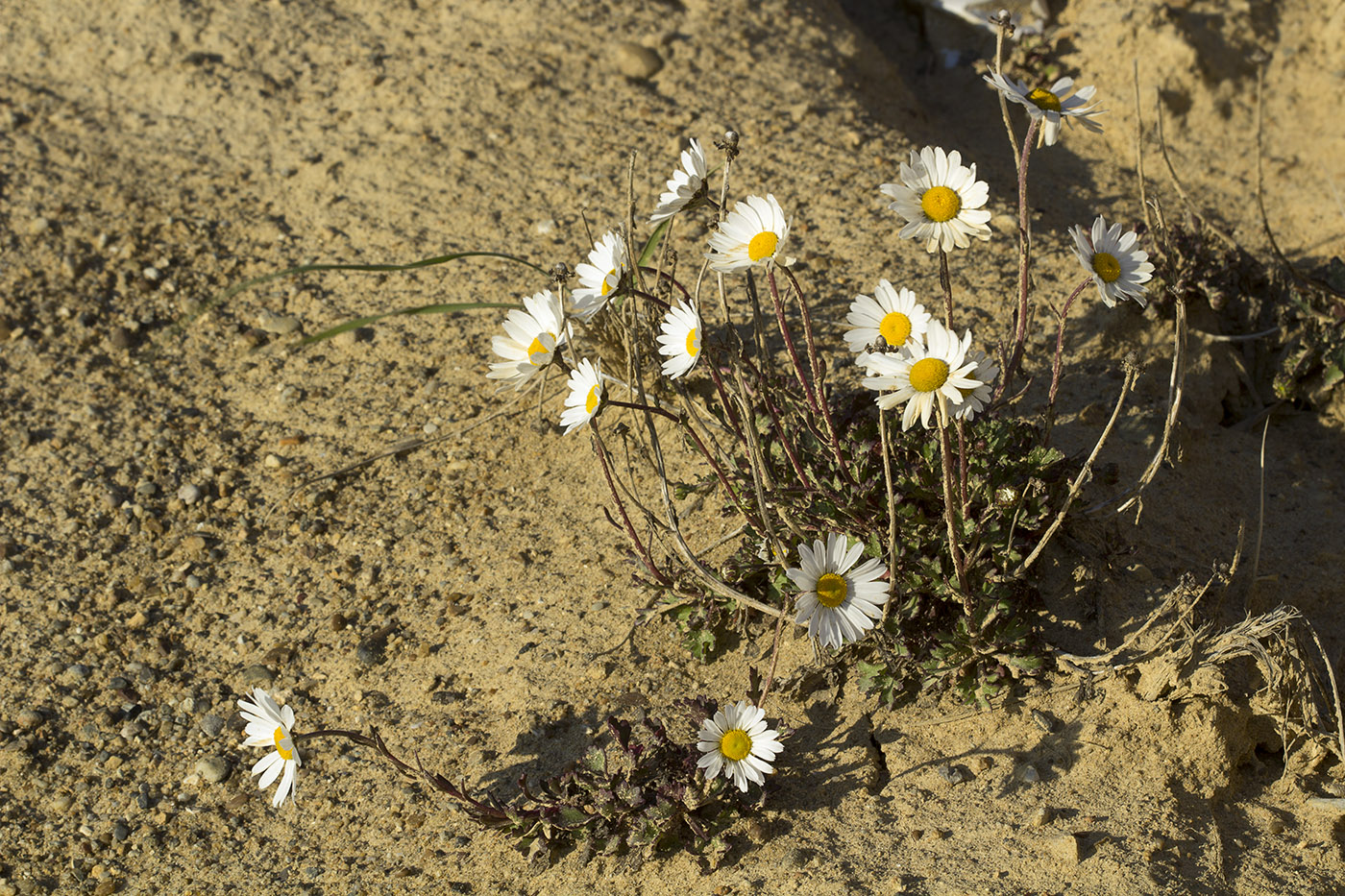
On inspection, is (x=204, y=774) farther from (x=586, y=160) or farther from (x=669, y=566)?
(x=586, y=160)

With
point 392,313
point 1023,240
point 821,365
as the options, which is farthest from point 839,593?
point 392,313

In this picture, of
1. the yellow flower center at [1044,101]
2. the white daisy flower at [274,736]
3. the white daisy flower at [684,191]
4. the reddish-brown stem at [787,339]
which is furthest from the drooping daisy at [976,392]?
the white daisy flower at [274,736]

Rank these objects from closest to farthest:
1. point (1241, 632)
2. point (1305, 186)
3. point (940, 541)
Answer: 1. point (1241, 632)
2. point (940, 541)
3. point (1305, 186)

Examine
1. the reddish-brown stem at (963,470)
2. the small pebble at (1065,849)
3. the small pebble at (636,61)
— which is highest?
the small pebble at (636,61)

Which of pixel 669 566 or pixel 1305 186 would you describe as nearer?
pixel 669 566

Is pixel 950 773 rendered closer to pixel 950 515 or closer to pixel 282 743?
pixel 950 515

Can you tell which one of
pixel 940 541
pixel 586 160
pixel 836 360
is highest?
pixel 586 160

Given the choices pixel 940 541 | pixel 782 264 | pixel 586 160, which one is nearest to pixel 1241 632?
pixel 940 541

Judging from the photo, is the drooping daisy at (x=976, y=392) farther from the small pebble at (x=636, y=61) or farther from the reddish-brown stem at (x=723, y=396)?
the small pebble at (x=636, y=61)
